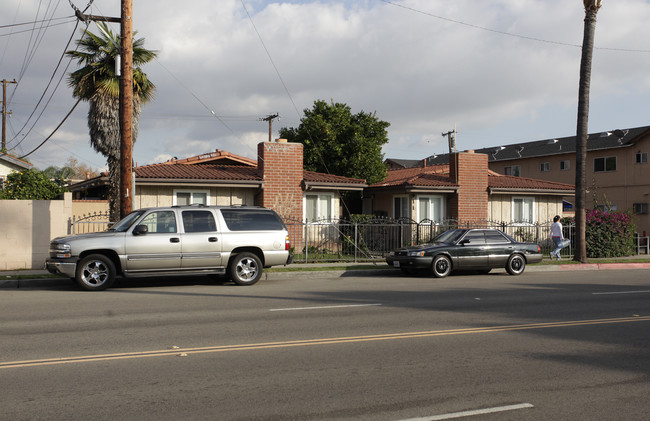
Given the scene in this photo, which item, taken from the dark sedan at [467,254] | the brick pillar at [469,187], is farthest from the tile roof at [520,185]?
the dark sedan at [467,254]

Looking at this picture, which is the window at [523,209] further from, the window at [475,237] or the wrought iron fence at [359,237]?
the window at [475,237]

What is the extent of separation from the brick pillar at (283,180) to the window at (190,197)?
2.17 meters

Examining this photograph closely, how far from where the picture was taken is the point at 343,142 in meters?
31.4

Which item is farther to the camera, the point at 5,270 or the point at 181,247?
the point at 5,270

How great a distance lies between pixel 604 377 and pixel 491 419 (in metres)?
1.97

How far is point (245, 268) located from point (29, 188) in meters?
13.0

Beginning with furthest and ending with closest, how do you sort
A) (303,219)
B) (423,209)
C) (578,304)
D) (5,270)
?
(423,209), (303,219), (5,270), (578,304)

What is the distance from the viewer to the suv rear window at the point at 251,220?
566 inches

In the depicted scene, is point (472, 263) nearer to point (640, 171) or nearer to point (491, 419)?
point (491, 419)

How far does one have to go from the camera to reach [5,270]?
16172 mm

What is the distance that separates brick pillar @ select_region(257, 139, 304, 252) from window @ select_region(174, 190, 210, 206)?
2165 millimetres

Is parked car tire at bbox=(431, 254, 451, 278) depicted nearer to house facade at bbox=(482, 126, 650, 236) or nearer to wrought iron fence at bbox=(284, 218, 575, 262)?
wrought iron fence at bbox=(284, 218, 575, 262)

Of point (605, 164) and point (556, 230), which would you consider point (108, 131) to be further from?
point (605, 164)

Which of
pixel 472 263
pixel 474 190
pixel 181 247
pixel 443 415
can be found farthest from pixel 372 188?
pixel 443 415
